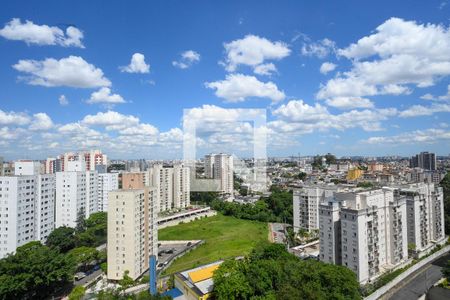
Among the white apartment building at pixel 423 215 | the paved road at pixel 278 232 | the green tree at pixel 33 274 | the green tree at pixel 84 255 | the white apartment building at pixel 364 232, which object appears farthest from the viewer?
the paved road at pixel 278 232

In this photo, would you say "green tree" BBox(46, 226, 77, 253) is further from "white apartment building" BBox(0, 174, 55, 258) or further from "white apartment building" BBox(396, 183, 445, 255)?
"white apartment building" BBox(396, 183, 445, 255)

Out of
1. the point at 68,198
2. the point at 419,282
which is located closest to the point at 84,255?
the point at 68,198

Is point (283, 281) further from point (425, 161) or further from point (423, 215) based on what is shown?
point (425, 161)

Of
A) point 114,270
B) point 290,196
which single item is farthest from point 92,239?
point 290,196

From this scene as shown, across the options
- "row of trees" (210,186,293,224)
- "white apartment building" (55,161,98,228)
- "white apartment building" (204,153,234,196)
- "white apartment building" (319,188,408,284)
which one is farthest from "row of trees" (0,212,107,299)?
"white apartment building" (204,153,234,196)

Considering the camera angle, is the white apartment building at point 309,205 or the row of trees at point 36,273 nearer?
the row of trees at point 36,273

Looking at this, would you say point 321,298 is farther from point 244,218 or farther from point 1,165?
point 1,165

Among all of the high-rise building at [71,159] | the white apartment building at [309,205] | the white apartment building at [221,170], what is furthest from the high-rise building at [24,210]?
the white apartment building at [309,205]

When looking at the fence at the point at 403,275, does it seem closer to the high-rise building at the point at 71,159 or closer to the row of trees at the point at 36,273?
the row of trees at the point at 36,273
